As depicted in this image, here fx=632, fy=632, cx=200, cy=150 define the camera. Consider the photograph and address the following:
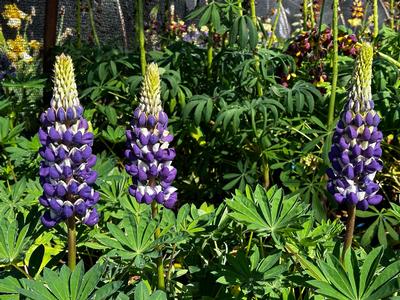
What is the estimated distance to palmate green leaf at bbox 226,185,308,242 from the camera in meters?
1.84

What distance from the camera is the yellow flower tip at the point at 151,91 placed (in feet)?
5.66

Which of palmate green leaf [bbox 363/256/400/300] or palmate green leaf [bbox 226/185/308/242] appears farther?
palmate green leaf [bbox 226/185/308/242]

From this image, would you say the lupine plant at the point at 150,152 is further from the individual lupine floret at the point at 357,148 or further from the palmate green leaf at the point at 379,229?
the palmate green leaf at the point at 379,229

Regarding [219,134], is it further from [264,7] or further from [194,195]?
[264,7]

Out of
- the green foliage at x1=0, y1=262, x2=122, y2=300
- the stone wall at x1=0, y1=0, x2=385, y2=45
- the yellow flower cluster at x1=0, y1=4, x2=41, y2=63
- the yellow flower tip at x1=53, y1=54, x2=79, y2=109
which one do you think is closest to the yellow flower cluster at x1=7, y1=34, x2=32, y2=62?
the yellow flower cluster at x1=0, y1=4, x2=41, y2=63

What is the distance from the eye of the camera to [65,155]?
1.63 m

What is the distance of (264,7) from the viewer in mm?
6617

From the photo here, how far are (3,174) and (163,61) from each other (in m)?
0.99

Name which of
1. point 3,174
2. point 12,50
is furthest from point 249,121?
point 12,50

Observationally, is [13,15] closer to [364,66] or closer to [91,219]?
[91,219]

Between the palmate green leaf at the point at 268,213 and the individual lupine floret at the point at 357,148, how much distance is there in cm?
20

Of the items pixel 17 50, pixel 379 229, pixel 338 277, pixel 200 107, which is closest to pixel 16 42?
pixel 17 50

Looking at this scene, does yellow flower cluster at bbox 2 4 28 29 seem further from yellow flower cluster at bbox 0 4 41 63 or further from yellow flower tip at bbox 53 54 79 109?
yellow flower tip at bbox 53 54 79 109

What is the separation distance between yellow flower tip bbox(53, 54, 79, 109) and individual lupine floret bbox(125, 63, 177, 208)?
0.24 meters
